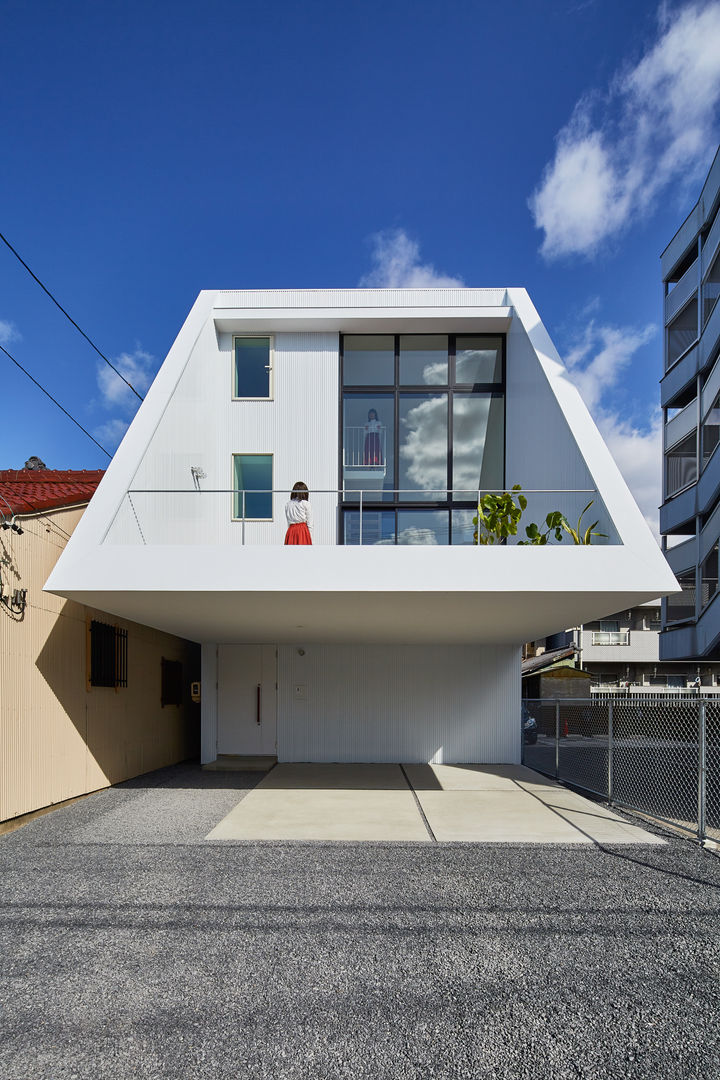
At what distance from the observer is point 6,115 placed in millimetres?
8922

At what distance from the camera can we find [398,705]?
12.0 metres

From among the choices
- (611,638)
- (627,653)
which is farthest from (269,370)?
(627,653)

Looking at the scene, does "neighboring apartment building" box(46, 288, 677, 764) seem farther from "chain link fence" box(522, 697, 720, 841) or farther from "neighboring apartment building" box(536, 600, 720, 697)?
"neighboring apartment building" box(536, 600, 720, 697)

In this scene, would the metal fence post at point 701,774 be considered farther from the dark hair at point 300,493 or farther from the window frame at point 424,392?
the window frame at point 424,392

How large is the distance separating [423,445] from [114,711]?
263 inches

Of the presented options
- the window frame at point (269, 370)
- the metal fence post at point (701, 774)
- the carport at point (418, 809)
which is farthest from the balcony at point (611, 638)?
the metal fence post at point (701, 774)

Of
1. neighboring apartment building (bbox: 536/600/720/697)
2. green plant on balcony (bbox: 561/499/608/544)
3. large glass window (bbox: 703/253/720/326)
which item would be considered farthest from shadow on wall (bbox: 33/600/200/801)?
neighboring apartment building (bbox: 536/600/720/697)

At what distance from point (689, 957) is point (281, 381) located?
409 inches

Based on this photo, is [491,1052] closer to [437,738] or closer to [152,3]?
[437,738]

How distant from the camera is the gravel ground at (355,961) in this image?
304 cm

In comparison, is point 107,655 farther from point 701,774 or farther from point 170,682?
point 701,774

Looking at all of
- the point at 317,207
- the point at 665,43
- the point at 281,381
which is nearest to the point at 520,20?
the point at 665,43

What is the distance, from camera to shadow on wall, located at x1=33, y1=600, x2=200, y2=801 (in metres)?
8.19

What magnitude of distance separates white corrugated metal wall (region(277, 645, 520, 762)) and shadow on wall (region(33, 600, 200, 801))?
223 centimetres
